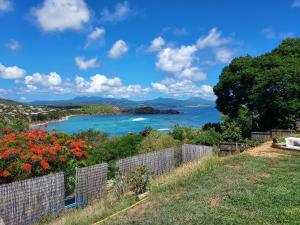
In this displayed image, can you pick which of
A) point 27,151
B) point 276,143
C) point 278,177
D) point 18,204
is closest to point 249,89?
point 276,143

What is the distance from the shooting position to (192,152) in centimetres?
1466

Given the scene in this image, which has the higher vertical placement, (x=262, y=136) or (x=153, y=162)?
(x=262, y=136)

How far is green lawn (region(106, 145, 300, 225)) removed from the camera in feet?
20.0

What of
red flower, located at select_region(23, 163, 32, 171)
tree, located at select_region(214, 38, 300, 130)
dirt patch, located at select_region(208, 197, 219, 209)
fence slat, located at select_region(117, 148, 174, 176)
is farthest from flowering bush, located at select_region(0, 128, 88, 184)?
tree, located at select_region(214, 38, 300, 130)

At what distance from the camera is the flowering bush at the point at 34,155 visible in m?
9.57

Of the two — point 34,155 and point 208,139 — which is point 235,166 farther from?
point 208,139

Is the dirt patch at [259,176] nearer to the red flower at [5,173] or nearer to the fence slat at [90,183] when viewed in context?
the fence slat at [90,183]

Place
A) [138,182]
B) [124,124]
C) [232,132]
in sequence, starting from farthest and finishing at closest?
[124,124] → [232,132] → [138,182]

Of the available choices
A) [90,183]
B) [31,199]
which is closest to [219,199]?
[90,183]

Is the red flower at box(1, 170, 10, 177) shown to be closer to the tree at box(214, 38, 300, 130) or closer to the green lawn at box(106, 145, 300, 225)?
the green lawn at box(106, 145, 300, 225)

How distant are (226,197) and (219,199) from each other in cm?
18

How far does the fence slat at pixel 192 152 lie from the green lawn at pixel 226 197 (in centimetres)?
Result: 389

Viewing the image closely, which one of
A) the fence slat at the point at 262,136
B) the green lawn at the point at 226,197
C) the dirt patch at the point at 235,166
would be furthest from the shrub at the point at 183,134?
the green lawn at the point at 226,197

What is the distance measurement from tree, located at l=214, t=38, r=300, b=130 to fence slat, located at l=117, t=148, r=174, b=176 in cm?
914
